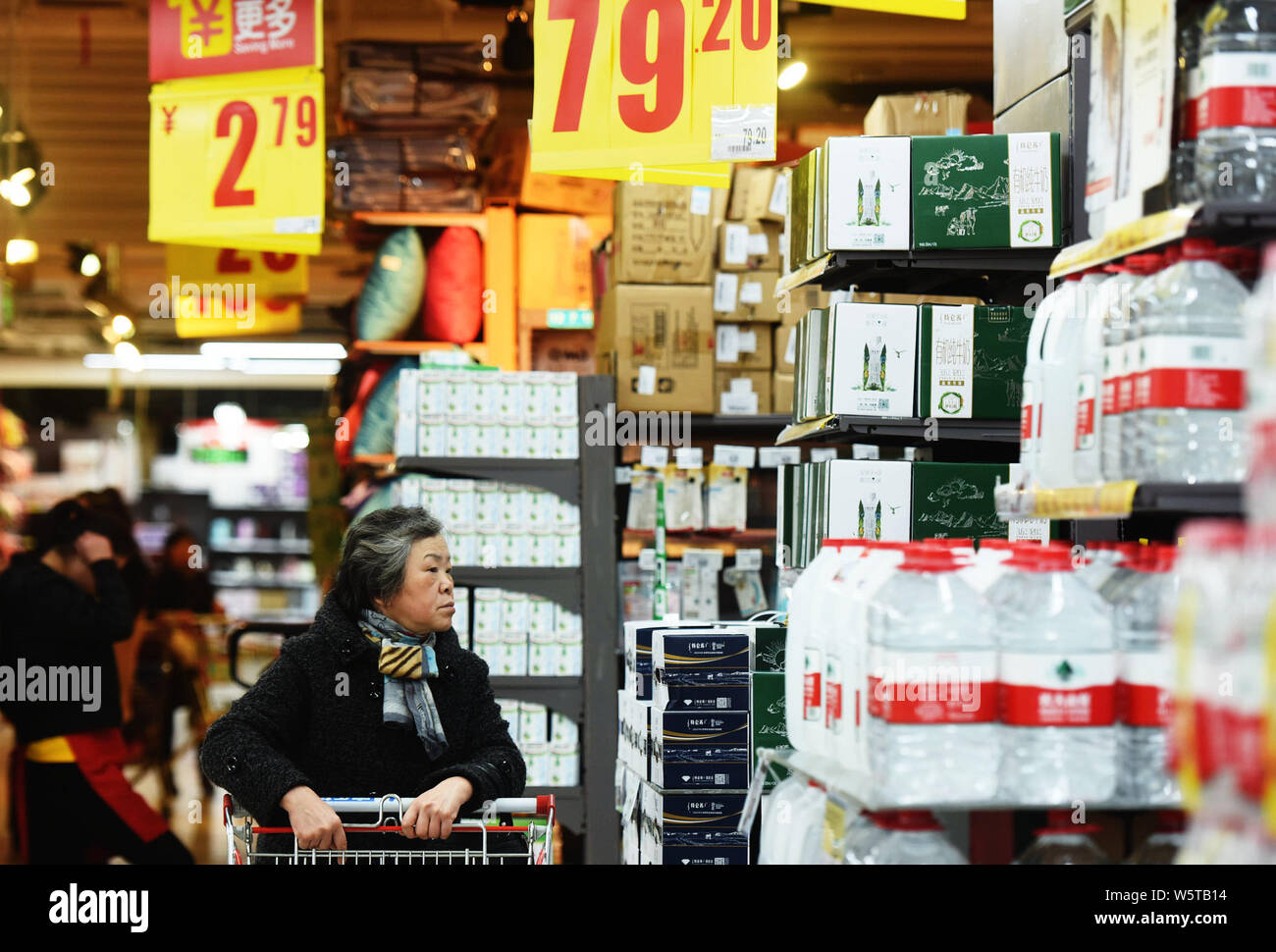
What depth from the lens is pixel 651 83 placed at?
16.3 feet

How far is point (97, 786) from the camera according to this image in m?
5.96

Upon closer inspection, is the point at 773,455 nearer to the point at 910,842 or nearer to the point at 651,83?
the point at 651,83

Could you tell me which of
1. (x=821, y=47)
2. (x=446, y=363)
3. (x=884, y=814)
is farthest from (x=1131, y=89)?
(x=821, y=47)

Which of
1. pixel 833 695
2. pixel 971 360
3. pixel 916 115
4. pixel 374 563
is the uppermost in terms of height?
pixel 916 115

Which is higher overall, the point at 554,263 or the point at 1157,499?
A: the point at 554,263

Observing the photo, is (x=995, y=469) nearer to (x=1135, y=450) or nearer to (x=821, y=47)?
(x=1135, y=450)

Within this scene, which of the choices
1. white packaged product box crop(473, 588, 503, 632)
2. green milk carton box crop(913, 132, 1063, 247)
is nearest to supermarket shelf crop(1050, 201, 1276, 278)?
green milk carton box crop(913, 132, 1063, 247)

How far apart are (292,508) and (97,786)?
1214 cm

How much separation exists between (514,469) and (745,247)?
1.85 meters

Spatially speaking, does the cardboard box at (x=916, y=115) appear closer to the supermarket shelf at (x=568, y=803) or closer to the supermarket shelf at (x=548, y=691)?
the supermarket shelf at (x=548, y=691)

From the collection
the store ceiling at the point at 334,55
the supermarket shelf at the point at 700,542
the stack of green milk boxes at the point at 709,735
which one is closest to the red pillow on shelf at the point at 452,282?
the store ceiling at the point at 334,55

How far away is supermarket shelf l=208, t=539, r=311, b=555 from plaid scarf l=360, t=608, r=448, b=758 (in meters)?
14.4

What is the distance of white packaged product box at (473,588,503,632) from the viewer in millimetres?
6281

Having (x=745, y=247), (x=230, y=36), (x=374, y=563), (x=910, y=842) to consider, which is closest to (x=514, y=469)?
(x=745, y=247)
